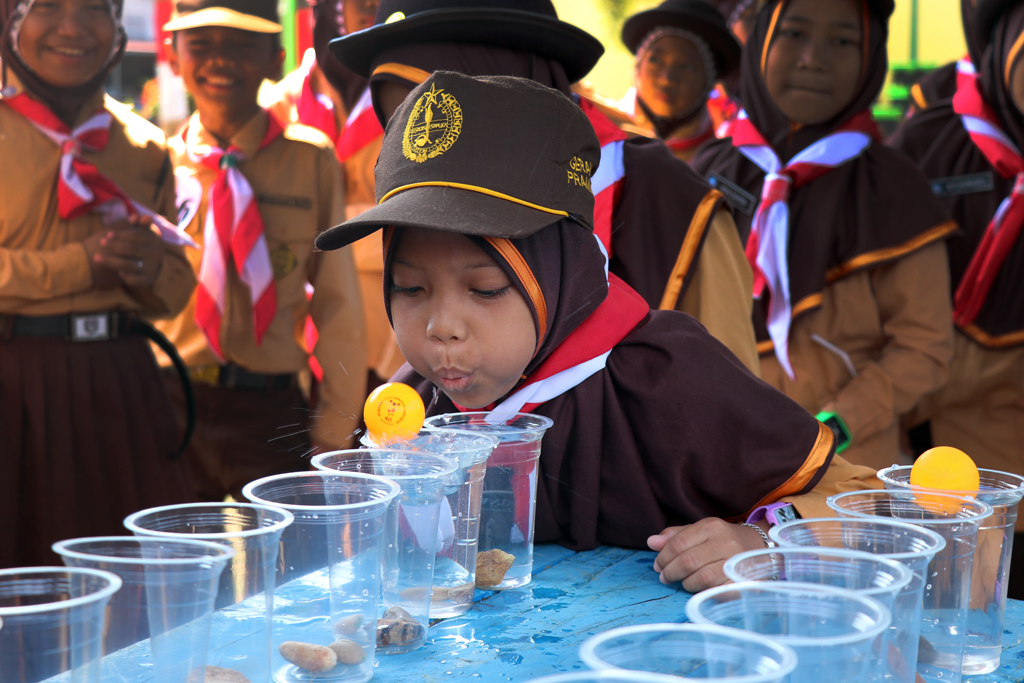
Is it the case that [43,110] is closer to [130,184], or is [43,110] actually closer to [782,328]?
[130,184]

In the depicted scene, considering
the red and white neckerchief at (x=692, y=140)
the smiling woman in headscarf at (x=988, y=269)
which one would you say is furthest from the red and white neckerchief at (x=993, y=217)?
the red and white neckerchief at (x=692, y=140)

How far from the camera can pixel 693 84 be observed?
4.57 metres

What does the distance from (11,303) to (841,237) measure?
3104 millimetres

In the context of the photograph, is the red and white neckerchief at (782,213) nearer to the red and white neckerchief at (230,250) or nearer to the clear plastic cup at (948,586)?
the clear plastic cup at (948,586)

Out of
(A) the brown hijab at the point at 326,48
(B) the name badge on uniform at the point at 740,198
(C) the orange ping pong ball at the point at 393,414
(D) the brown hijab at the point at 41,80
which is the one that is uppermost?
(A) the brown hijab at the point at 326,48

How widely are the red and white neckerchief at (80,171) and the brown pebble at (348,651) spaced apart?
2.88 meters

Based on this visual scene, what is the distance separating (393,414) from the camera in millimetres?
1374

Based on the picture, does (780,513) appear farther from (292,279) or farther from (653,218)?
(292,279)

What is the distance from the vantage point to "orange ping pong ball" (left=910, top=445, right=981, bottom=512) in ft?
4.19

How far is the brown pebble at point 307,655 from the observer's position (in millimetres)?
1108

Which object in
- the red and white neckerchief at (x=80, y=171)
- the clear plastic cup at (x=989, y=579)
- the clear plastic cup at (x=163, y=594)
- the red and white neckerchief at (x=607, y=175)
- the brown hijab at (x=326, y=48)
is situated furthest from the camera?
the brown hijab at (x=326, y=48)

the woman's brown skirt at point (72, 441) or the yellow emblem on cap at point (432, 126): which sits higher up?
the yellow emblem on cap at point (432, 126)

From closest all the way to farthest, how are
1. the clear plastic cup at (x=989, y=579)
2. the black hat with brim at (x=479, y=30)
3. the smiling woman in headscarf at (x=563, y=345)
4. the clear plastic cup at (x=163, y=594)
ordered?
the clear plastic cup at (x=163, y=594), the clear plastic cup at (x=989, y=579), the smiling woman in headscarf at (x=563, y=345), the black hat with brim at (x=479, y=30)

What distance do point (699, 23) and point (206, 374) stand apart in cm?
293
